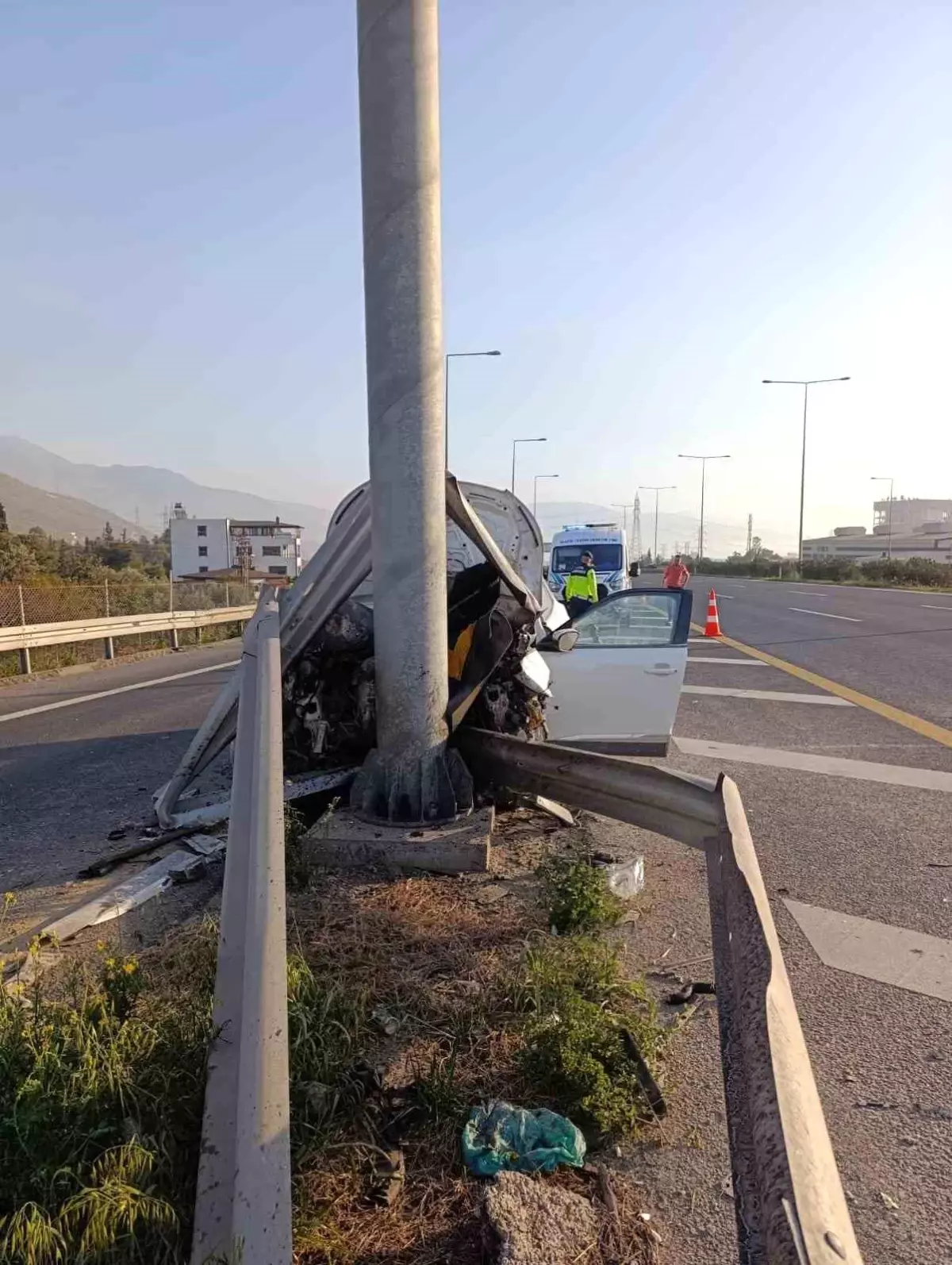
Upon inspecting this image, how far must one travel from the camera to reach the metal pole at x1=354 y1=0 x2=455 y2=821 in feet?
14.1

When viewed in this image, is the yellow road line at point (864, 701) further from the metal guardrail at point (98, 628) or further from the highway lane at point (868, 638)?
the metal guardrail at point (98, 628)

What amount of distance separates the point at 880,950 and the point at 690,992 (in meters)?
1.04

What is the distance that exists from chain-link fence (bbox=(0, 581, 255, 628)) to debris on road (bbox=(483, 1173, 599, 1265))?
14.4 metres

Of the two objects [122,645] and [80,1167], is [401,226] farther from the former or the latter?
[122,645]

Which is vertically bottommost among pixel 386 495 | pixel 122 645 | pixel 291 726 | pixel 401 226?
pixel 122 645

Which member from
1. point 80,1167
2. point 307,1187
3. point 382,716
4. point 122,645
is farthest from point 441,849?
point 122,645

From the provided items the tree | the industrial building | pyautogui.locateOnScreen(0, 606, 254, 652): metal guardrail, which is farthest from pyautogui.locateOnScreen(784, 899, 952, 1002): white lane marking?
the industrial building

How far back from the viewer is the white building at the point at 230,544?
55.3 meters

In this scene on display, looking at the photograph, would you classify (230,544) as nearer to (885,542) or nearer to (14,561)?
(14,561)

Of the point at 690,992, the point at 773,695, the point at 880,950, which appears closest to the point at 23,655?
the point at 773,695

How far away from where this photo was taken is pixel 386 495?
14.8 feet

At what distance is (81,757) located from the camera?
800 centimetres

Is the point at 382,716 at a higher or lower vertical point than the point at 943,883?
higher

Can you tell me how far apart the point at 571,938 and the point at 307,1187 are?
1666 mm
